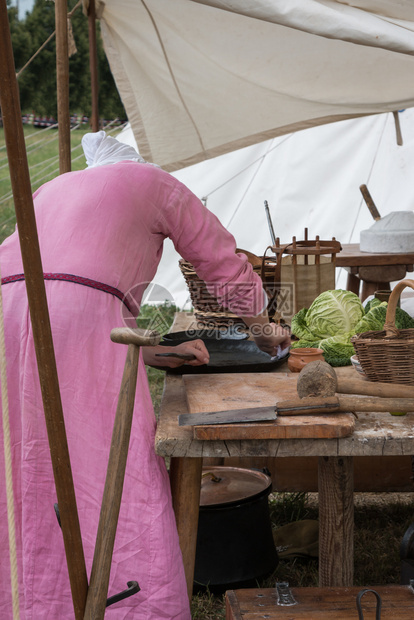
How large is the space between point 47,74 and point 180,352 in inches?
547

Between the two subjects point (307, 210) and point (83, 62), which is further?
point (83, 62)

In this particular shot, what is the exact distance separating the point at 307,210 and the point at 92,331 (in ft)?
15.9

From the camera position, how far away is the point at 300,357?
1930 millimetres

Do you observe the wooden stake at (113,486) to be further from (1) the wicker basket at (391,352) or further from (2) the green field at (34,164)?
(2) the green field at (34,164)

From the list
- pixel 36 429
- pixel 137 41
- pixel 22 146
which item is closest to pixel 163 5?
pixel 137 41

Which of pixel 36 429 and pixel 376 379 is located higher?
pixel 376 379

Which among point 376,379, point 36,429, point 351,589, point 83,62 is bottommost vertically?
point 351,589

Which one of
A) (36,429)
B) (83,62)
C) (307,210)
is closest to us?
(36,429)

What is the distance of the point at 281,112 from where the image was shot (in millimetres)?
3492

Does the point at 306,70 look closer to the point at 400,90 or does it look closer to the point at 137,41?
the point at 400,90

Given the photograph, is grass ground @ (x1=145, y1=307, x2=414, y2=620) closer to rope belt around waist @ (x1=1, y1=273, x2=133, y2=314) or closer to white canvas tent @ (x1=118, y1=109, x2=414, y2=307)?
rope belt around waist @ (x1=1, y1=273, x2=133, y2=314)

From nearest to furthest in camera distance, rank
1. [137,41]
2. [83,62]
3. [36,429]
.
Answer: [36,429]
[137,41]
[83,62]

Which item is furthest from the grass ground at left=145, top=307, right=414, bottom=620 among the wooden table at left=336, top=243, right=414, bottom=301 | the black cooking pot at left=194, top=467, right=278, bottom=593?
the wooden table at left=336, top=243, right=414, bottom=301

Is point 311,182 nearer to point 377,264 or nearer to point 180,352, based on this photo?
point 377,264
